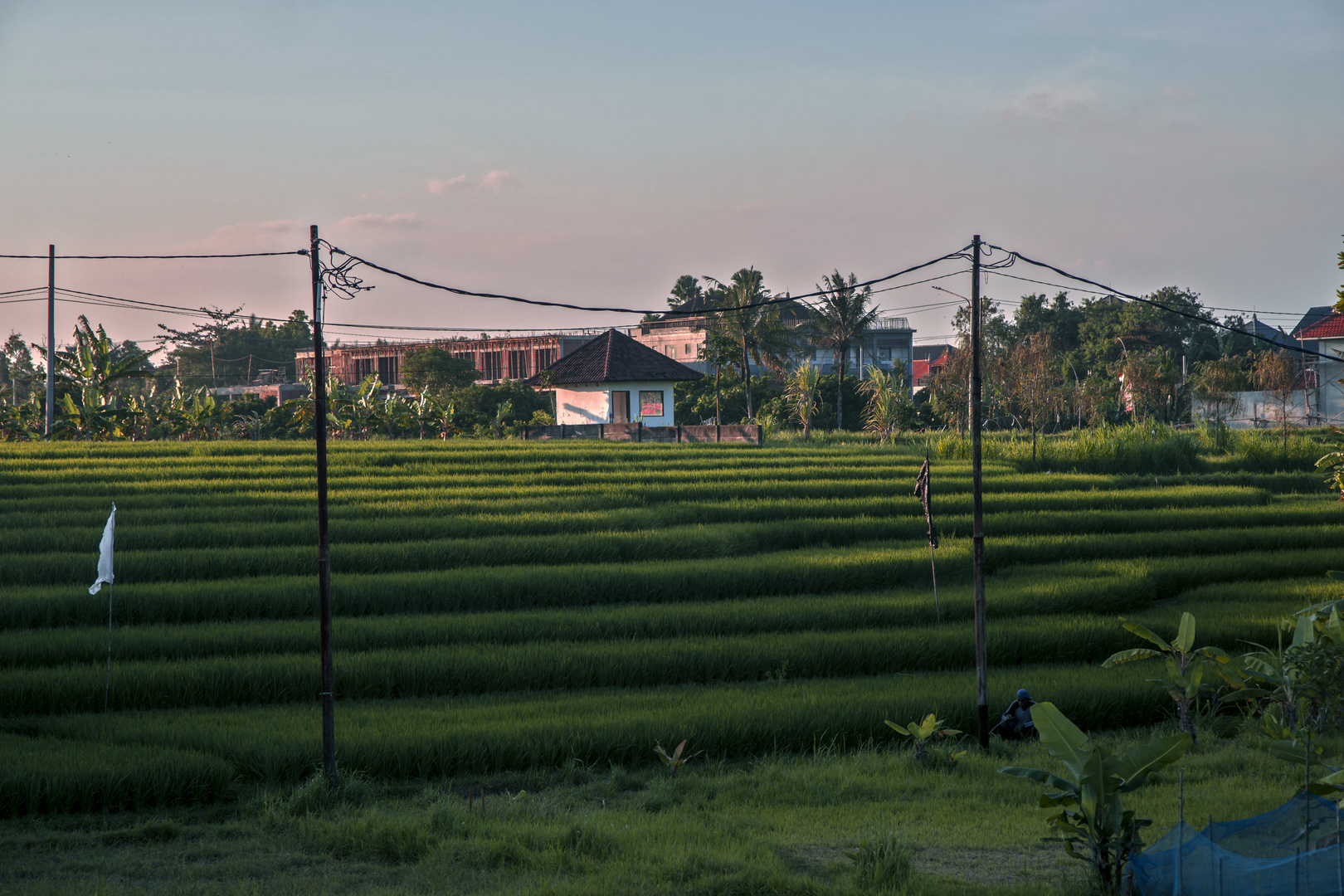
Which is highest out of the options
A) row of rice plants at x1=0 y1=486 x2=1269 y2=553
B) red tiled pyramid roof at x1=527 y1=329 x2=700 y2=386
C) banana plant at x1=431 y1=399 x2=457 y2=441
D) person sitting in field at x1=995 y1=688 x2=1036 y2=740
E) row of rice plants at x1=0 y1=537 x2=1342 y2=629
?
red tiled pyramid roof at x1=527 y1=329 x2=700 y2=386

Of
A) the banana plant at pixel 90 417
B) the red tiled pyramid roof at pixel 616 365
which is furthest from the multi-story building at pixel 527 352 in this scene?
the banana plant at pixel 90 417

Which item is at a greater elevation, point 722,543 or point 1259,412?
point 1259,412

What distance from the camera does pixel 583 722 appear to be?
899 cm

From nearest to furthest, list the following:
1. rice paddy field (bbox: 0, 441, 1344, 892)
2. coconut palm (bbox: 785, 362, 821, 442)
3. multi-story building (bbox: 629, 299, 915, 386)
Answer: rice paddy field (bbox: 0, 441, 1344, 892), coconut palm (bbox: 785, 362, 821, 442), multi-story building (bbox: 629, 299, 915, 386)

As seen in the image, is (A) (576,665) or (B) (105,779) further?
(A) (576,665)

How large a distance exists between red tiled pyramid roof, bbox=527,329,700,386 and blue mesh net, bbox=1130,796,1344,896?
30.2 meters

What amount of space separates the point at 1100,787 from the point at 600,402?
103ft

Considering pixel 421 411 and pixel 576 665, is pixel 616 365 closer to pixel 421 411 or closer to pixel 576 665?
pixel 421 411

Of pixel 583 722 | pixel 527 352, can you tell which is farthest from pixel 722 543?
pixel 527 352

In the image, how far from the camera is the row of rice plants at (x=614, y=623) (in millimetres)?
11094

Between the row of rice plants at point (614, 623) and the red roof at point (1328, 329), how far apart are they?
28.5 m

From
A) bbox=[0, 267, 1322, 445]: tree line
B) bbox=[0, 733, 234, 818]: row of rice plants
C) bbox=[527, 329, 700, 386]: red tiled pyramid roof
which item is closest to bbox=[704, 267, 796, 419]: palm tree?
bbox=[0, 267, 1322, 445]: tree line

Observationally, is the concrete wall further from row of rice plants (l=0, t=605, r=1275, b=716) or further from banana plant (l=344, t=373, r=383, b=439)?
row of rice plants (l=0, t=605, r=1275, b=716)

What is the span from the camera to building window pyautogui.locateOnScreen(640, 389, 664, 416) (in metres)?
35.7
